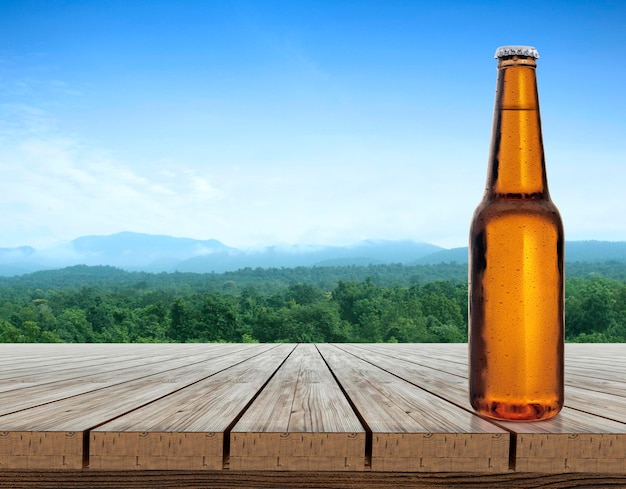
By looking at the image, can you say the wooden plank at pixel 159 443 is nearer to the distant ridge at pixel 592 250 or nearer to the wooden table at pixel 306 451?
the wooden table at pixel 306 451

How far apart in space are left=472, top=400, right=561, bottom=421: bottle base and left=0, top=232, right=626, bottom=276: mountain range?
51.6 meters

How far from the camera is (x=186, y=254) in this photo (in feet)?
311

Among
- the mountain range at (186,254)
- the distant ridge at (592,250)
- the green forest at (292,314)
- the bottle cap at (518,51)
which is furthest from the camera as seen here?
the mountain range at (186,254)

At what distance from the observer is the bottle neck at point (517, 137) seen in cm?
110

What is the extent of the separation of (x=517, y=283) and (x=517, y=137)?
0.29 m

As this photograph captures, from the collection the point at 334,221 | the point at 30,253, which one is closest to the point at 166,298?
the point at 334,221

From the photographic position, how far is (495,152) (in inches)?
44.5

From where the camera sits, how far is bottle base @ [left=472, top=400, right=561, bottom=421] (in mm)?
1091

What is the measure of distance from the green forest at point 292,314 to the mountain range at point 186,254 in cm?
2606

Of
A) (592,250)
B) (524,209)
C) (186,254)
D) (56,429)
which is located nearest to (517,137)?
(524,209)

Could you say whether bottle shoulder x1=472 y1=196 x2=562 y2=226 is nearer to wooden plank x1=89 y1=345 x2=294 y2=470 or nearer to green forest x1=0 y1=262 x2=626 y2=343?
wooden plank x1=89 y1=345 x2=294 y2=470

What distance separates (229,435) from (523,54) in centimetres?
94

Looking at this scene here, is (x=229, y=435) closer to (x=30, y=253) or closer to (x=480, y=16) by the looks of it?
(x=480, y=16)

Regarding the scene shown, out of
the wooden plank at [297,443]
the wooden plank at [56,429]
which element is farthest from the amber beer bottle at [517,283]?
the wooden plank at [56,429]
